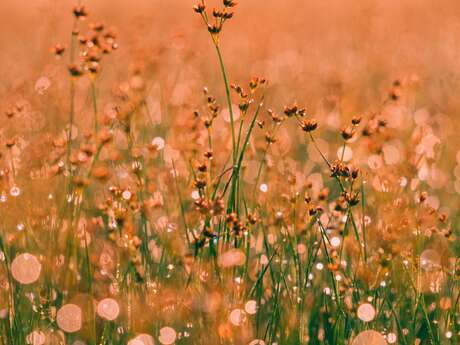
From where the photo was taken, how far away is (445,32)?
959 cm

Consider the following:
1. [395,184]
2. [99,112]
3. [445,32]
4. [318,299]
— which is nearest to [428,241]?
→ [395,184]

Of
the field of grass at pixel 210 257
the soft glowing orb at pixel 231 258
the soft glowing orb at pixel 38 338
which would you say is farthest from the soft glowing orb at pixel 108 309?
the soft glowing orb at pixel 231 258

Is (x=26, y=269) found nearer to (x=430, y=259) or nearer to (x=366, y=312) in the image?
(x=366, y=312)

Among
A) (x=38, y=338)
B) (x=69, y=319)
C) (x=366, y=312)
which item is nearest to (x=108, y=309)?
(x=69, y=319)

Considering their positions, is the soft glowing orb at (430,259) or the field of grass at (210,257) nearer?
the field of grass at (210,257)

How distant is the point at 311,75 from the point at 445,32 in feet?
11.1

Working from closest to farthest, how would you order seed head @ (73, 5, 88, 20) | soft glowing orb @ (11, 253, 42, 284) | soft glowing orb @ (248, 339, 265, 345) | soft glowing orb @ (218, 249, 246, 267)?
soft glowing orb @ (248, 339, 265, 345) < soft glowing orb @ (218, 249, 246, 267) < soft glowing orb @ (11, 253, 42, 284) < seed head @ (73, 5, 88, 20)

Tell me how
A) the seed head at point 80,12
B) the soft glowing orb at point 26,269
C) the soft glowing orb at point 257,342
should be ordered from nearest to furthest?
the soft glowing orb at point 257,342 < the soft glowing orb at point 26,269 < the seed head at point 80,12

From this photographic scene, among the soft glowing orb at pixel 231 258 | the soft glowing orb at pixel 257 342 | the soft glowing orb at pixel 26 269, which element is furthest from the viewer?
the soft glowing orb at pixel 26 269

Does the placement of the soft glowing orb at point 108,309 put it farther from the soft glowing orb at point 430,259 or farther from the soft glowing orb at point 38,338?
the soft glowing orb at point 430,259

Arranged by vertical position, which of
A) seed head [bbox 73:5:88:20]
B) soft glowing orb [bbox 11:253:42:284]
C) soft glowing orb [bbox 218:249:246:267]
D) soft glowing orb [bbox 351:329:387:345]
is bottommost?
soft glowing orb [bbox 351:329:387:345]

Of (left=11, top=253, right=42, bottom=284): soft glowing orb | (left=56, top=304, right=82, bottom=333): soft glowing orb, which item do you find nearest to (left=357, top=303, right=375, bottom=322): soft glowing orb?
(left=56, top=304, right=82, bottom=333): soft glowing orb

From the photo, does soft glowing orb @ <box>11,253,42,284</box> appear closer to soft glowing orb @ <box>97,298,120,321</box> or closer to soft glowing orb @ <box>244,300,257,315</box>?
soft glowing orb @ <box>97,298,120,321</box>

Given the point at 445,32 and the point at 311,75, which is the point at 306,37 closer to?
the point at 445,32
